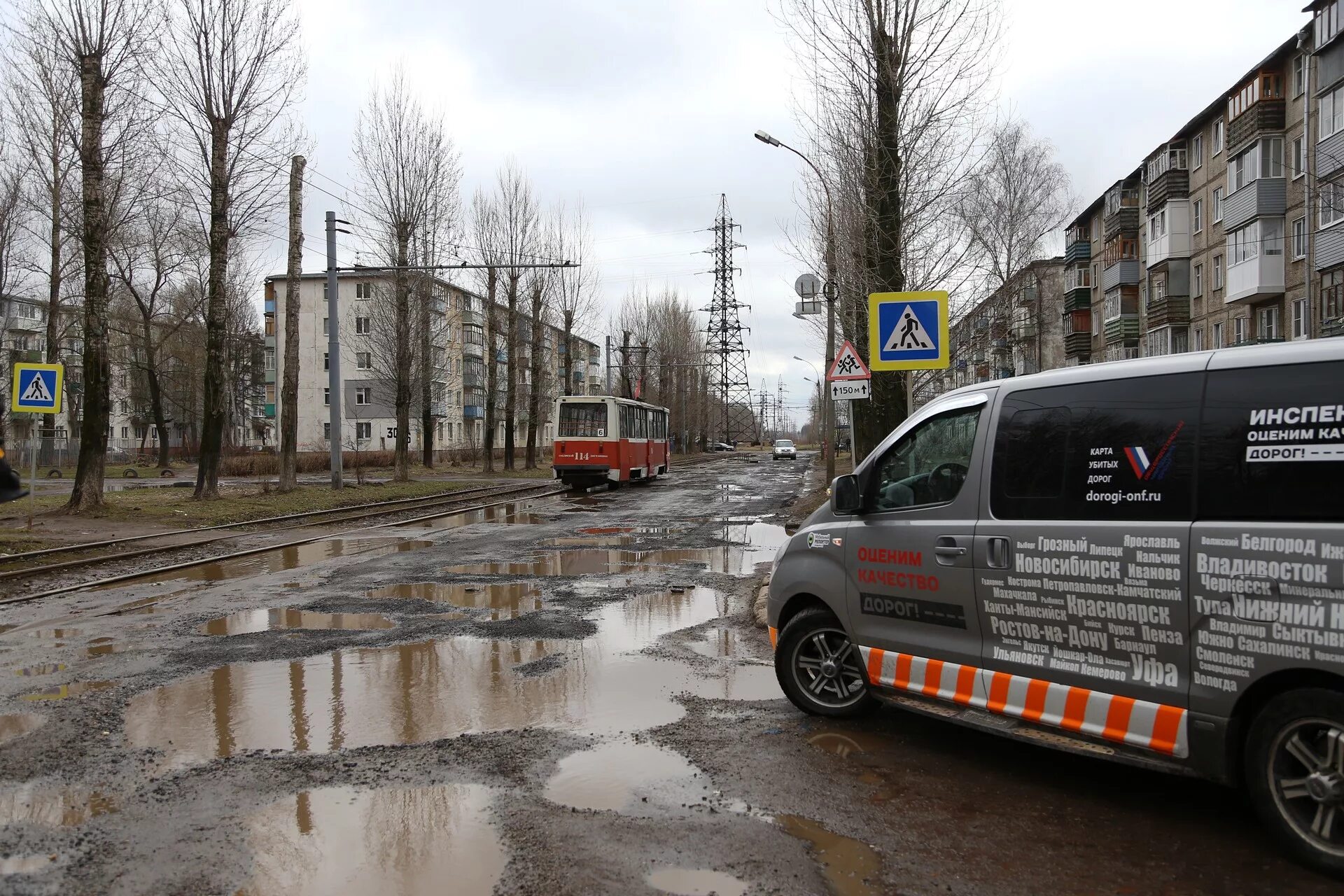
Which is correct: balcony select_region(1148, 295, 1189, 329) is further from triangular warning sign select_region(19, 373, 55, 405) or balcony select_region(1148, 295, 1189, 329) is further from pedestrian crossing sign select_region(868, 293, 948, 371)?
triangular warning sign select_region(19, 373, 55, 405)

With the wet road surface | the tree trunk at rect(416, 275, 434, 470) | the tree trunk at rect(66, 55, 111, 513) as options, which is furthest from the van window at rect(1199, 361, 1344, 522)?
the tree trunk at rect(416, 275, 434, 470)

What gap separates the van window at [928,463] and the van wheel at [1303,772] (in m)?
1.77

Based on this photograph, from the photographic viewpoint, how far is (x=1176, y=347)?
4372 centimetres

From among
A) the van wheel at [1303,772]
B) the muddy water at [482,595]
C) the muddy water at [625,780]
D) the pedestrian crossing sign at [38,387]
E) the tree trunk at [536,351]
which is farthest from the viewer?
the tree trunk at [536,351]

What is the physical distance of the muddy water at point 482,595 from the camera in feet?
Result: 31.0

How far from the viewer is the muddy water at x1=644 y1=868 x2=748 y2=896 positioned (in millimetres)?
3514

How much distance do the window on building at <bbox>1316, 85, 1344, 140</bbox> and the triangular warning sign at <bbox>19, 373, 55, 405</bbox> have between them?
3190 centimetres

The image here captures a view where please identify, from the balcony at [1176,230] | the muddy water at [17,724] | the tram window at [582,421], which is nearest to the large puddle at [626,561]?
the muddy water at [17,724]

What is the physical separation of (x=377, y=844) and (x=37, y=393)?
14760 mm

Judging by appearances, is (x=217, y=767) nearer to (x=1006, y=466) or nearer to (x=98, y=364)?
(x=1006, y=466)

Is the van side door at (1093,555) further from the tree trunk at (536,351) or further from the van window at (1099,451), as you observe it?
the tree trunk at (536,351)

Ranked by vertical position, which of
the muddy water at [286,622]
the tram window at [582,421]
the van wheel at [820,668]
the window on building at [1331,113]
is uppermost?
the window on building at [1331,113]

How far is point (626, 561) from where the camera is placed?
13.1 meters

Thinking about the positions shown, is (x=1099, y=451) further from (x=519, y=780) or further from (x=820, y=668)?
(x=519, y=780)
